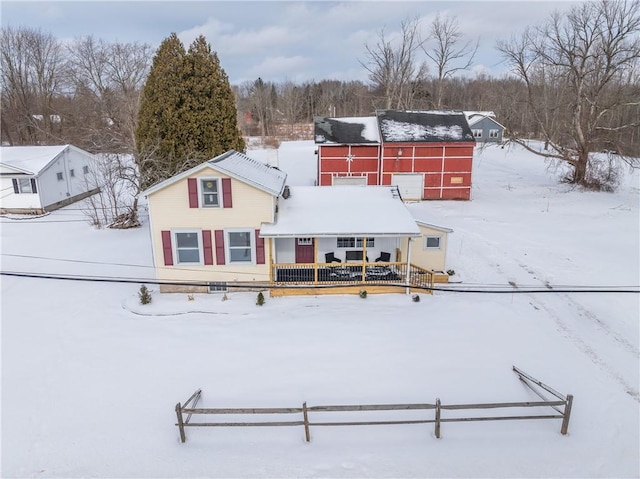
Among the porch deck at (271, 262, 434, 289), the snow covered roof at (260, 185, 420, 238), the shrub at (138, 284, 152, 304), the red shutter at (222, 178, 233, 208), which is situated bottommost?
the shrub at (138, 284, 152, 304)

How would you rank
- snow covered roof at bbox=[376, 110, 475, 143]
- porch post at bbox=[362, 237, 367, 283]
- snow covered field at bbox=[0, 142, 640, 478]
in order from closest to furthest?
snow covered field at bbox=[0, 142, 640, 478], porch post at bbox=[362, 237, 367, 283], snow covered roof at bbox=[376, 110, 475, 143]

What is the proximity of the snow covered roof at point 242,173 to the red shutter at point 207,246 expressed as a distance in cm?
222

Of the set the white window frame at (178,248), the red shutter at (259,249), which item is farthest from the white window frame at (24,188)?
the red shutter at (259,249)

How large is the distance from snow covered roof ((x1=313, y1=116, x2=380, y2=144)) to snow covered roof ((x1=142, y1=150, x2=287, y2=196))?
443 inches

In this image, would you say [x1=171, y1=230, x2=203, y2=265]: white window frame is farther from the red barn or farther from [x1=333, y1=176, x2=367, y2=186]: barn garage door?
[x1=333, y1=176, x2=367, y2=186]: barn garage door

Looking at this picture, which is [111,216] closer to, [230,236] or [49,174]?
[49,174]

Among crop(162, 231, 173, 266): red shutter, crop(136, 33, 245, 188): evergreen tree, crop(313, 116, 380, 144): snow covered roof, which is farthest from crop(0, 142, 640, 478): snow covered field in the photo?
crop(313, 116, 380, 144): snow covered roof

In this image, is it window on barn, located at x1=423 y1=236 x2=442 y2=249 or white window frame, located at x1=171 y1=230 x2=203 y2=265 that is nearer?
white window frame, located at x1=171 y1=230 x2=203 y2=265

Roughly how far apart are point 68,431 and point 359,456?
6879 mm

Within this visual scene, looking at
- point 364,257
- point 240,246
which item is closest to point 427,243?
point 364,257

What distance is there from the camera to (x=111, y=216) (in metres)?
27.4

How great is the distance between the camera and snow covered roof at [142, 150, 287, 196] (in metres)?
15.5

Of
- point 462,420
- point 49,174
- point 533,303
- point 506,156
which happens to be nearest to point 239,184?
point 462,420

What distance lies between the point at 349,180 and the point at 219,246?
15590 mm
